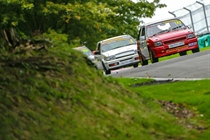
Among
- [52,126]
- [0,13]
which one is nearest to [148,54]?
[0,13]

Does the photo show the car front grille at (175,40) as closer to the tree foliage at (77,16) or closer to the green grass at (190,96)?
the tree foliage at (77,16)

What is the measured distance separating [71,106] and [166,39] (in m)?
23.8

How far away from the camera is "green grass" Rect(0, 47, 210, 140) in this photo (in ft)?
25.6

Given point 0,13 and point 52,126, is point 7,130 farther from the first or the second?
point 0,13

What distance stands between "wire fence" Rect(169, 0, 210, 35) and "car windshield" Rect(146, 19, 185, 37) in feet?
36.8

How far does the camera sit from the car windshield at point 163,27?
33.1 meters

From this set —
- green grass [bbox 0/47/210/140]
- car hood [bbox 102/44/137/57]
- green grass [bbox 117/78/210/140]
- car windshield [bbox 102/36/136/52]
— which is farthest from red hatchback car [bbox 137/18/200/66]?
green grass [bbox 0/47/210/140]

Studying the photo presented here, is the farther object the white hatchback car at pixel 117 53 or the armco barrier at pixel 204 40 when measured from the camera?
the armco barrier at pixel 204 40

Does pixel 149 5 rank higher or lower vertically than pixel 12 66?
lower

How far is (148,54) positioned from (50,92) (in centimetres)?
2505

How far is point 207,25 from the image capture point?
46500 millimetres

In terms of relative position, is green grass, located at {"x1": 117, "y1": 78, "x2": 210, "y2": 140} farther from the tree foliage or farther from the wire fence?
the wire fence

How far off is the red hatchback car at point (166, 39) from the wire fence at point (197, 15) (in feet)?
36.9

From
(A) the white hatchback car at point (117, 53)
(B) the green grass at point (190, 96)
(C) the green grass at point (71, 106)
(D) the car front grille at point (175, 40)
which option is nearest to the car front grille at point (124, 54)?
(A) the white hatchback car at point (117, 53)
